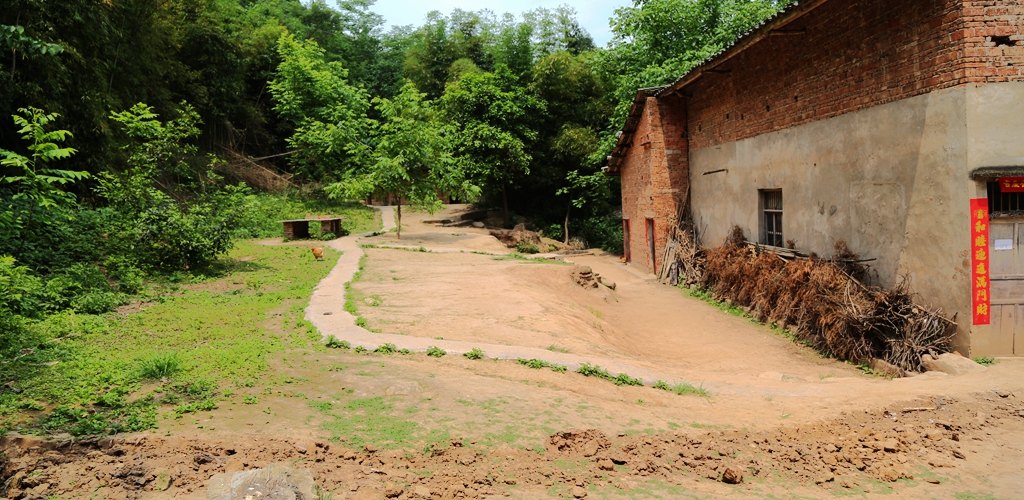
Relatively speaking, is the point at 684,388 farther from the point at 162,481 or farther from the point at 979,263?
the point at 162,481

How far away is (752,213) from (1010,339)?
6428 mm

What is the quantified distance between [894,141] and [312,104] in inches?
1113

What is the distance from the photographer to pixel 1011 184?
26.9 feet

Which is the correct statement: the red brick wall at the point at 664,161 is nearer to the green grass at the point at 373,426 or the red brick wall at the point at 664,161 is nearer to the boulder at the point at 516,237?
the boulder at the point at 516,237

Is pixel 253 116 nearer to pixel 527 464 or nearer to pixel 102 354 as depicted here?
pixel 102 354

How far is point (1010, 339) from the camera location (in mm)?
8242

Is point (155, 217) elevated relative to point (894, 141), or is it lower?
lower

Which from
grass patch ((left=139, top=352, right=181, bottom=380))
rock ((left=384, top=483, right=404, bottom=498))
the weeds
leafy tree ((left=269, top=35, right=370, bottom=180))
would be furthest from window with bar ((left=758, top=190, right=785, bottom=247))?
leafy tree ((left=269, top=35, right=370, bottom=180))

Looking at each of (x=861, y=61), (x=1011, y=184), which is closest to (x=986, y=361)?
(x=1011, y=184)

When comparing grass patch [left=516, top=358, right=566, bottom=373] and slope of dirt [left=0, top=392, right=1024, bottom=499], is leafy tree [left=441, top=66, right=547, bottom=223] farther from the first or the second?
slope of dirt [left=0, top=392, right=1024, bottom=499]

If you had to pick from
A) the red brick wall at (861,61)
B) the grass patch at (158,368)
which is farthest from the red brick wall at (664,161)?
the grass patch at (158,368)

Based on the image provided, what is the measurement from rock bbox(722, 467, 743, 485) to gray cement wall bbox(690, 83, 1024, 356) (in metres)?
5.63

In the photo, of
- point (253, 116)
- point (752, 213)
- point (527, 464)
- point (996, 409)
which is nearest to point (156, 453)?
point (527, 464)

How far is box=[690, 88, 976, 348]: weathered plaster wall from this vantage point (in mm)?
→ 8258
